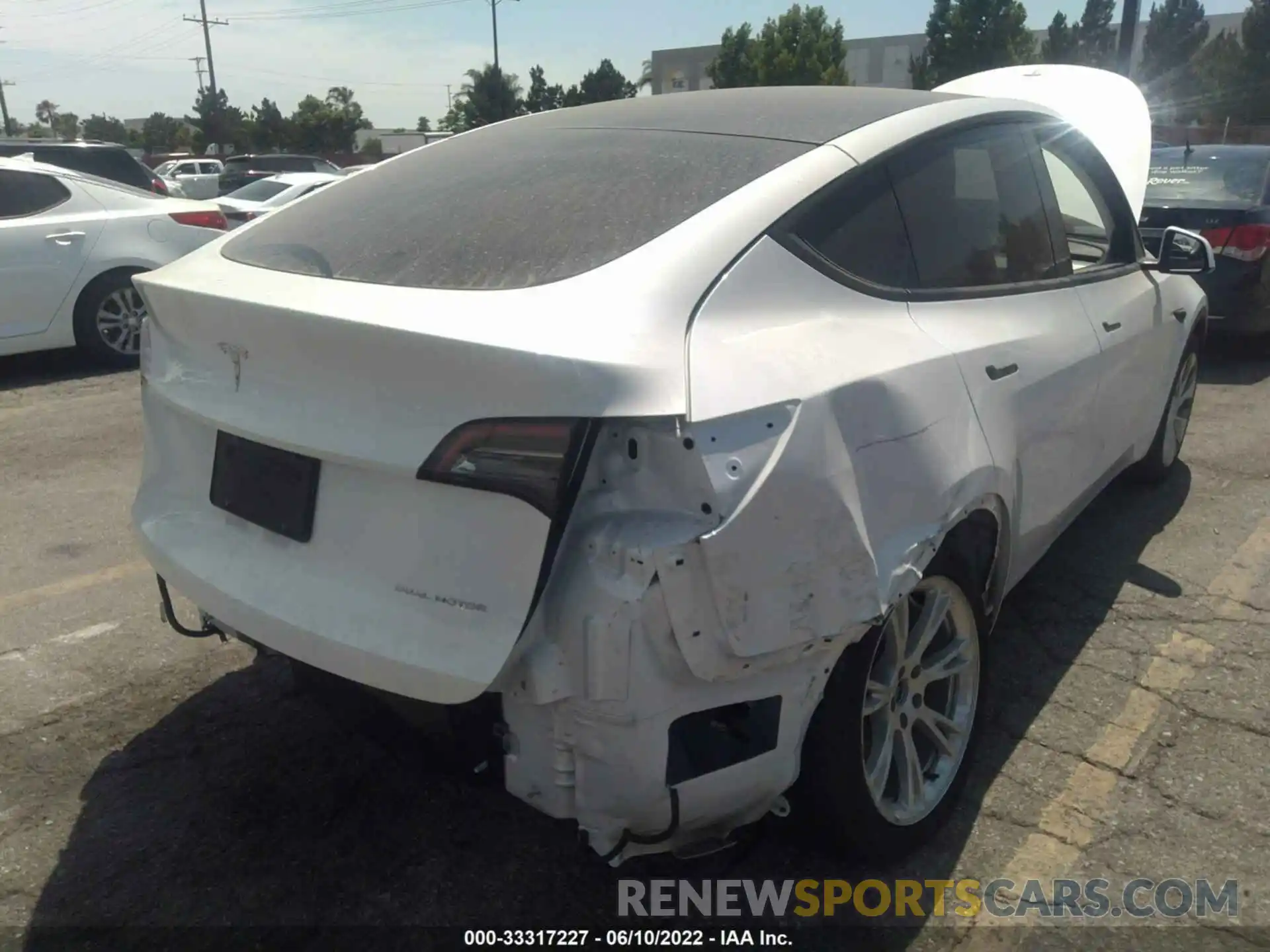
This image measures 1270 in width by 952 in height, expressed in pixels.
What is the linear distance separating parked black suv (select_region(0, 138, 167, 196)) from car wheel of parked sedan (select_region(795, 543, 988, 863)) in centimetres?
1019

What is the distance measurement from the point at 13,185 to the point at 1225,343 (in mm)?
9154

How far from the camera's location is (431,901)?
2.39 metres

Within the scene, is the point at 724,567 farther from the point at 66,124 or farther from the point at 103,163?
the point at 66,124

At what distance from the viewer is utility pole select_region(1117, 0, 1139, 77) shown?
51.4 ft

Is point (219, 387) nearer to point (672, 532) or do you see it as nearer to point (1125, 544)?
point (672, 532)

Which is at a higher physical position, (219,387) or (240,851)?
(219,387)

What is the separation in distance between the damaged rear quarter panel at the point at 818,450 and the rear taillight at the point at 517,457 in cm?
22

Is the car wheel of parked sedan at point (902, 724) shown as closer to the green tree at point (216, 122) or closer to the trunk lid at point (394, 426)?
the trunk lid at point (394, 426)

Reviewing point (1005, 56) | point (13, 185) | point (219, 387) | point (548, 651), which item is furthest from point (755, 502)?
point (1005, 56)

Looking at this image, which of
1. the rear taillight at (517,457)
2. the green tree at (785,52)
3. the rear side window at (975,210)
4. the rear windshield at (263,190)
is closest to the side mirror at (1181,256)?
the rear side window at (975,210)

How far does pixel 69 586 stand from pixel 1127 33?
669 inches

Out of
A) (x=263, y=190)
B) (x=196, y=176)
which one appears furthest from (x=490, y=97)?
(x=263, y=190)

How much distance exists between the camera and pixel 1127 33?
16000 millimetres

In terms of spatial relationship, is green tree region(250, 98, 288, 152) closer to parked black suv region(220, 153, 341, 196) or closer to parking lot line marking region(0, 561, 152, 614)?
parked black suv region(220, 153, 341, 196)
